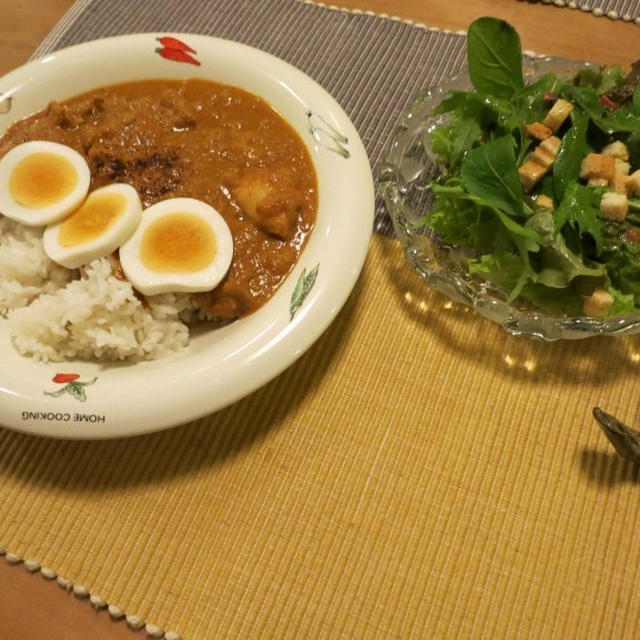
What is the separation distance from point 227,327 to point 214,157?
1.67ft

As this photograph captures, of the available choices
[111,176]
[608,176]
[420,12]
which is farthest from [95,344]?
[420,12]

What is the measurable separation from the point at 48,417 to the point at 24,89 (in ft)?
3.55

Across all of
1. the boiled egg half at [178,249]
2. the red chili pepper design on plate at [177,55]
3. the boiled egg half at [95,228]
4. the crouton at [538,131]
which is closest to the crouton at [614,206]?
the crouton at [538,131]

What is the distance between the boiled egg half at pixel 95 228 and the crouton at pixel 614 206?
45.3 inches

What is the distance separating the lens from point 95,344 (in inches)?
59.7

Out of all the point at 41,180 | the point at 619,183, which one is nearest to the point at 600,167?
the point at 619,183

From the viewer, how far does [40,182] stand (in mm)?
1689

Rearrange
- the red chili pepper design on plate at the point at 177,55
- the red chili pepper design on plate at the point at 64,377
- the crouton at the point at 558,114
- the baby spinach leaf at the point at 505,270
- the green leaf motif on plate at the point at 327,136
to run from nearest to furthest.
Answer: the red chili pepper design on plate at the point at 64,377
the baby spinach leaf at the point at 505,270
the crouton at the point at 558,114
the green leaf motif on plate at the point at 327,136
the red chili pepper design on plate at the point at 177,55

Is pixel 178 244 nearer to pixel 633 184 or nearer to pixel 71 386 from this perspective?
pixel 71 386

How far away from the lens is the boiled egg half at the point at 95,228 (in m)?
1.59

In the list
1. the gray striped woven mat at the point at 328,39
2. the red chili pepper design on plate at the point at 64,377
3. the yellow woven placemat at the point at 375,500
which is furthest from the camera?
the gray striped woven mat at the point at 328,39

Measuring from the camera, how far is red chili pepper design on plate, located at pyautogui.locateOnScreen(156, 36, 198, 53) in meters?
1.98

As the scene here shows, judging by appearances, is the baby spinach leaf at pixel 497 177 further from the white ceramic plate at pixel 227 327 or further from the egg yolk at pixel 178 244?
the egg yolk at pixel 178 244

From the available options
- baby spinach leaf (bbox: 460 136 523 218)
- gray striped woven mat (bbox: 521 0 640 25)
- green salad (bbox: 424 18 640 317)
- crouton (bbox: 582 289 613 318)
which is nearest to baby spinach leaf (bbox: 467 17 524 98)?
green salad (bbox: 424 18 640 317)
